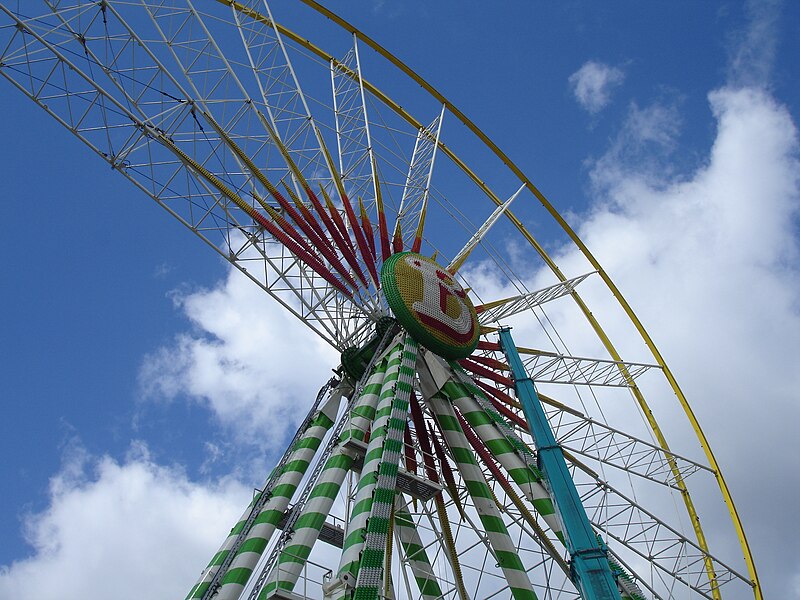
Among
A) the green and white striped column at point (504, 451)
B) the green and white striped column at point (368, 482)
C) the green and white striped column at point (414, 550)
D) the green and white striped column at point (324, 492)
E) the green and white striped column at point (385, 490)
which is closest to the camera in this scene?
the green and white striped column at point (385, 490)

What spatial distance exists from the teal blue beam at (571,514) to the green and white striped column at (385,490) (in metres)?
2.83

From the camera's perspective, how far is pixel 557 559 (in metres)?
16.8

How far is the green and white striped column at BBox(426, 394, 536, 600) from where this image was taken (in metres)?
16.4

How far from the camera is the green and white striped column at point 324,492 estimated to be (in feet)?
46.6

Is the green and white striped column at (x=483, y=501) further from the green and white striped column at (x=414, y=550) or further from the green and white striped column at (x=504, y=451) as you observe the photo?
the green and white striped column at (x=414, y=550)

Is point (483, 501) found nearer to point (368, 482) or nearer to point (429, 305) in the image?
point (368, 482)

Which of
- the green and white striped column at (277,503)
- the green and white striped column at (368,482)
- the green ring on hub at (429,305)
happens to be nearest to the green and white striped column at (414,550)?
the green and white striped column at (277,503)

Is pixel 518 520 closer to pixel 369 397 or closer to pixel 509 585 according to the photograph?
pixel 509 585

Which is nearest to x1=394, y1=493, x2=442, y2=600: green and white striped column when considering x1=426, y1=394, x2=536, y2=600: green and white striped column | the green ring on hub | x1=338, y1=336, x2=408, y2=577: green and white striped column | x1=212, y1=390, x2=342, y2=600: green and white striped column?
x1=426, y1=394, x2=536, y2=600: green and white striped column

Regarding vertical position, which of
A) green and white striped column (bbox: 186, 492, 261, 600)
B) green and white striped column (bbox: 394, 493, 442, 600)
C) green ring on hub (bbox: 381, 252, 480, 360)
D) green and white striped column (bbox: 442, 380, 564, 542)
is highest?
green ring on hub (bbox: 381, 252, 480, 360)

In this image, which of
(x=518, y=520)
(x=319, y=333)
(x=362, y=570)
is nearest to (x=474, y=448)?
(x=518, y=520)

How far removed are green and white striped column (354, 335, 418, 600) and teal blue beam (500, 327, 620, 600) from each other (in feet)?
9.30

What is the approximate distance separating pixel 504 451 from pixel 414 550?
12.2ft

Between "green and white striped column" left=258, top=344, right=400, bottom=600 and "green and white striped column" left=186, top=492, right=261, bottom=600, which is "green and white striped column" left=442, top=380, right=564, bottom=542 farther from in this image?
"green and white striped column" left=186, top=492, right=261, bottom=600
